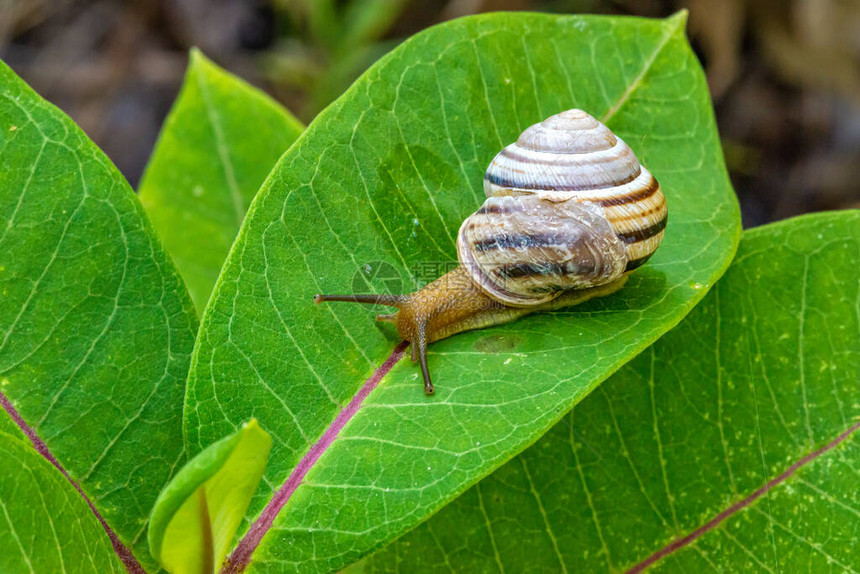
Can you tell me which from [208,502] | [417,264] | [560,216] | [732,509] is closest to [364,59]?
[560,216]

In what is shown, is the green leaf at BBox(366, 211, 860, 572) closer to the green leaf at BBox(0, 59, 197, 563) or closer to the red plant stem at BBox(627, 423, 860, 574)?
the red plant stem at BBox(627, 423, 860, 574)

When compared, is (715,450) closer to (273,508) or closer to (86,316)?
(273,508)

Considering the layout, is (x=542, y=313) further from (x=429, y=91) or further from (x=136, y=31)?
(x=136, y=31)

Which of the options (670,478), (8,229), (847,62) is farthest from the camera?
(847,62)

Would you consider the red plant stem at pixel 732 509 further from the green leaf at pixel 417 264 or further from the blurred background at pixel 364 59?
the blurred background at pixel 364 59

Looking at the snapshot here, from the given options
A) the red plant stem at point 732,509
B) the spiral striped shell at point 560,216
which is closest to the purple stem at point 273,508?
the spiral striped shell at point 560,216

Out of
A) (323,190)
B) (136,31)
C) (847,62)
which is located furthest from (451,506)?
(136,31)
